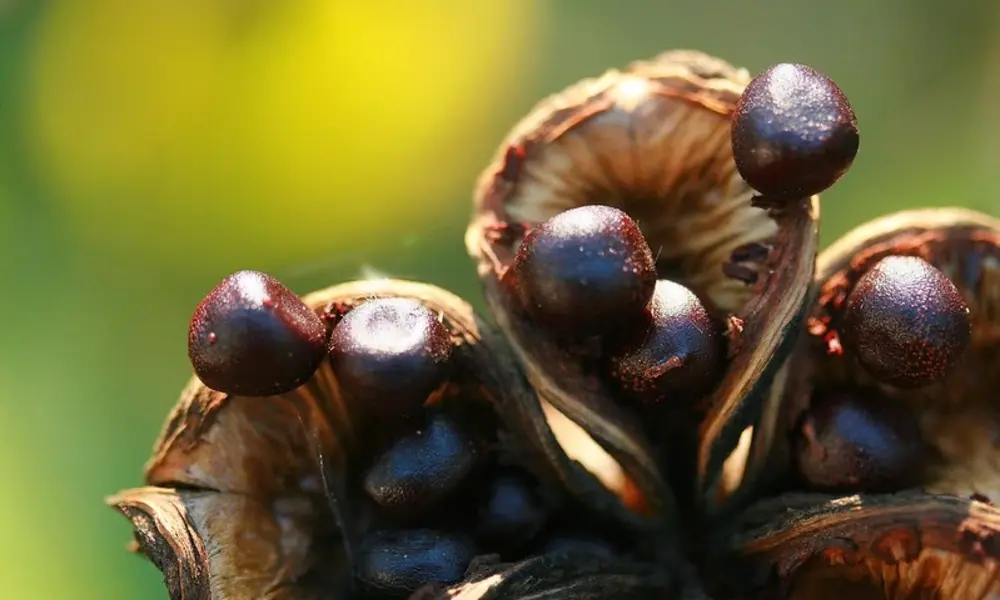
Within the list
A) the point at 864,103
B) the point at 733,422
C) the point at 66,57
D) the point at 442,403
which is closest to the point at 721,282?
the point at 733,422

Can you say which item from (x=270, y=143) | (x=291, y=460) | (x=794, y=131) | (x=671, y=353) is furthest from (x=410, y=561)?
(x=270, y=143)

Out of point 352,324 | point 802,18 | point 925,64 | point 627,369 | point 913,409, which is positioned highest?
point 802,18

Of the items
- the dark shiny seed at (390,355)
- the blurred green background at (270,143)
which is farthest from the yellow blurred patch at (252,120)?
the dark shiny seed at (390,355)

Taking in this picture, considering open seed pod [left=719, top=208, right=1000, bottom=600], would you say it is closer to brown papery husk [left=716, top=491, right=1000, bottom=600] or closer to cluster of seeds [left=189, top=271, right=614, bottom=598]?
brown papery husk [left=716, top=491, right=1000, bottom=600]

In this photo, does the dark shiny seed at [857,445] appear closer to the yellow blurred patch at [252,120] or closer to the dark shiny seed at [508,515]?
the dark shiny seed at [508,515]

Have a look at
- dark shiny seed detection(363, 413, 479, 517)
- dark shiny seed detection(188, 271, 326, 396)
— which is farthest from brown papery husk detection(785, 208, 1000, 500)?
dark shiny seed detection(188, 271, 326, 396)

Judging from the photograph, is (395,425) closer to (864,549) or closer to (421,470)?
(421,470)

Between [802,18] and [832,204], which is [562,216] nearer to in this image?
[832,204]
